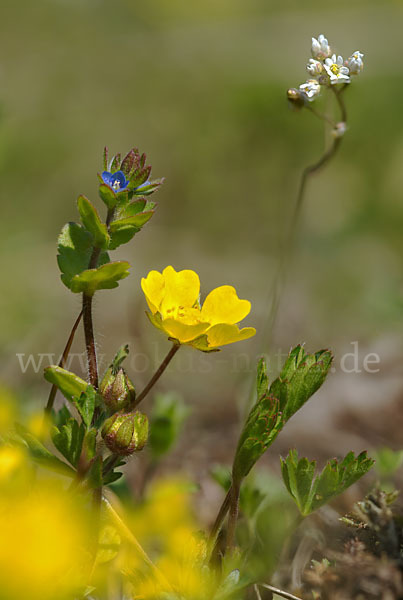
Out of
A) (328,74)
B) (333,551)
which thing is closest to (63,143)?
(328,74)

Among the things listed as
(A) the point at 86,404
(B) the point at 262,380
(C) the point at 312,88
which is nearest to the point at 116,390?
(A) the point at 86,404

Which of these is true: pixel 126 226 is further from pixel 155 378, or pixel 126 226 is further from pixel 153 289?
pixel 155 378

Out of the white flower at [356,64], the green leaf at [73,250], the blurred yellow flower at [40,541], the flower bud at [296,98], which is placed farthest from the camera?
the flower bud at [296,98]

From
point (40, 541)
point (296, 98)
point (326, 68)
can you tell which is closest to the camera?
point (40, 541)

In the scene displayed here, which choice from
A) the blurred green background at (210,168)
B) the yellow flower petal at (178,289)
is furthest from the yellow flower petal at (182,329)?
the blurred green background at (210,168)

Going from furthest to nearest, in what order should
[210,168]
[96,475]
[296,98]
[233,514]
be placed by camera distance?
[210,168] → [296,98] → [233,514] → [96,475]

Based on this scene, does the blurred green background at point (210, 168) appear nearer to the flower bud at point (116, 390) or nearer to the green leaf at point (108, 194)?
the flower bud at point (116, 390)
